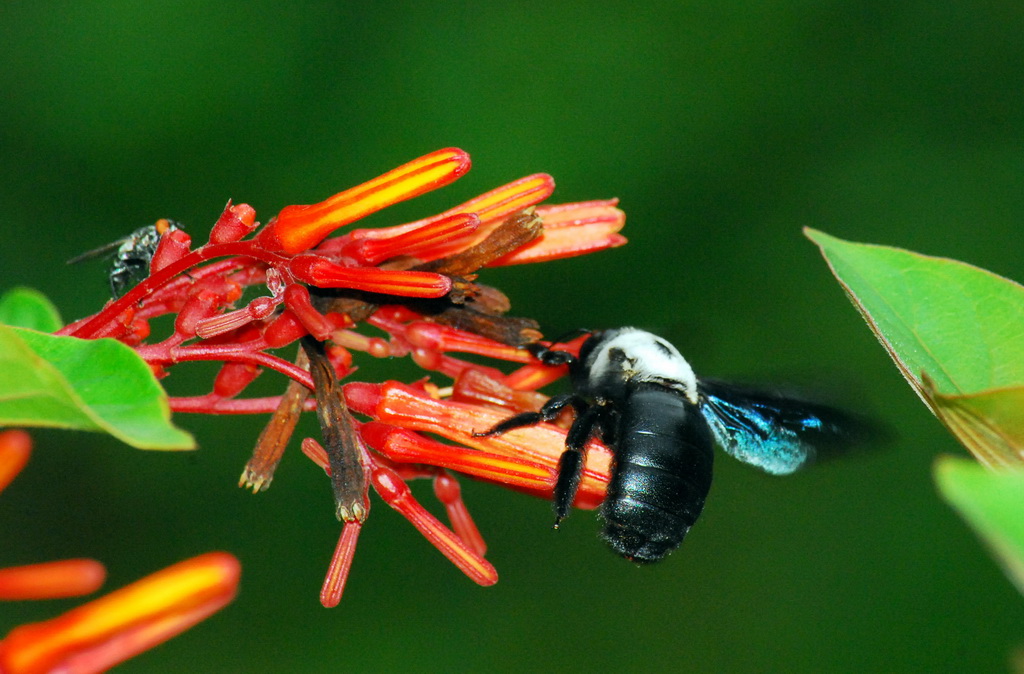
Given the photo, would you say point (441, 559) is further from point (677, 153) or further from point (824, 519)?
point (677, 153)

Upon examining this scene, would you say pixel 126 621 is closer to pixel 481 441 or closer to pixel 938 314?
pixel 481 441

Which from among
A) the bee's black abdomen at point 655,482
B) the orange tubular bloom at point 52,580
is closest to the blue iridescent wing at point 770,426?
the bee's black abdomen at point 655,482

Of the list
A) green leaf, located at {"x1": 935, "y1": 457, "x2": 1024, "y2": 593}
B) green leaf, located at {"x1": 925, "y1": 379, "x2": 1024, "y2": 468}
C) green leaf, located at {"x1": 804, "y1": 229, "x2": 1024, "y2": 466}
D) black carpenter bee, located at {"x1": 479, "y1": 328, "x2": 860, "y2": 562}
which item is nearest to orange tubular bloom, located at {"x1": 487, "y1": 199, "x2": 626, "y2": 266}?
black carpenter bee, located at {"x1": 479, "y1": 328, "x2": 860, "y2": 562}

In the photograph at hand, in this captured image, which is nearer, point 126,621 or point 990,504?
point 990,504

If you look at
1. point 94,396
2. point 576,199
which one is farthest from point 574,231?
point 576,199

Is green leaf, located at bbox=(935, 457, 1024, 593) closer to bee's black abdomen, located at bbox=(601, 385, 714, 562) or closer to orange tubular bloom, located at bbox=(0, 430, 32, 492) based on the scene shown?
bee's black abdomen, located at bbox=(601, 385, 714, 562)

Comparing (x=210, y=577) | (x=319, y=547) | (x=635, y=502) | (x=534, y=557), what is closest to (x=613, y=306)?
(x=534, y=557)
